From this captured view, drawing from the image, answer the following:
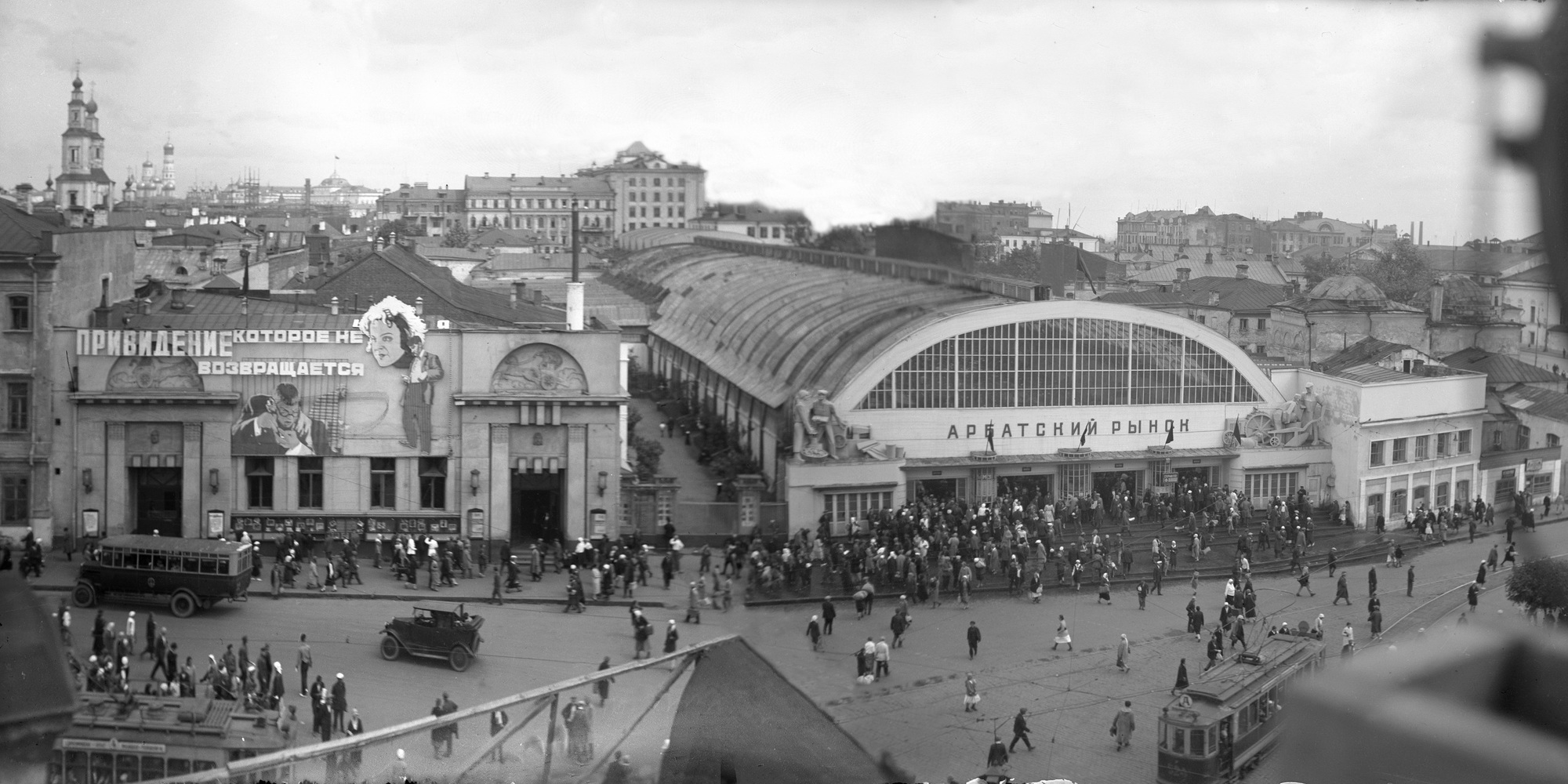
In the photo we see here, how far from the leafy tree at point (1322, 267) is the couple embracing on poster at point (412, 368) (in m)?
7.77

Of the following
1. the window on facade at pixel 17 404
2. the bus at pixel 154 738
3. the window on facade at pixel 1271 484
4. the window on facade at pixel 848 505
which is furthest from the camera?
the window on facade at pixel 17 404

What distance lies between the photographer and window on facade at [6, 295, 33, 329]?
10234 mm

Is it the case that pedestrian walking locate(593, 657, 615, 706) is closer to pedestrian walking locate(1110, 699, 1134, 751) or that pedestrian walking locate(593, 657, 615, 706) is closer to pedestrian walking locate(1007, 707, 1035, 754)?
pedestrian walking locate(1007, 707, 1035, 754)

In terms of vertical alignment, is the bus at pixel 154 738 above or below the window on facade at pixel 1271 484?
below

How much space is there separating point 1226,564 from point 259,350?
696 centimetres

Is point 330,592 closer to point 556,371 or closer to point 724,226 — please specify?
point 556,371

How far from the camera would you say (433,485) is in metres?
10.4

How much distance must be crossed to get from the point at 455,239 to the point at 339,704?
16.1 metres

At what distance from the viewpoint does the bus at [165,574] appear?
8383mm

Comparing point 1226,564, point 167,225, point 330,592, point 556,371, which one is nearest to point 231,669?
point 330,592

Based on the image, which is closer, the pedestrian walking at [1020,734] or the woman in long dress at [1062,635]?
the pedestrian walking at [1020,734]

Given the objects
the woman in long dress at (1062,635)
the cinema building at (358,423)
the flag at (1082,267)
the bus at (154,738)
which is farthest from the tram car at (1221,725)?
the flag at (1082,267)

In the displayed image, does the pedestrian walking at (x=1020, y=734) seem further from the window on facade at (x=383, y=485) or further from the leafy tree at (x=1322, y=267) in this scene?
the leafy tree at (x=1322, y=267)

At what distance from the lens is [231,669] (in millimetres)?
7211
